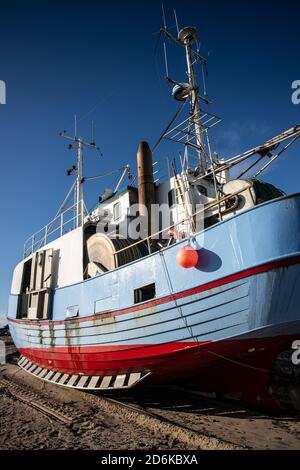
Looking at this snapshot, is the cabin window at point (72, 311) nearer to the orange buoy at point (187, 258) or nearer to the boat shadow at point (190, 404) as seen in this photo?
the boat shadow at point (190, 404)

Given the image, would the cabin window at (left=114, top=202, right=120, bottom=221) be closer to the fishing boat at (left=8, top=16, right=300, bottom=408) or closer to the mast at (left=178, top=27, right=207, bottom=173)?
the fishing boat at (left=8, top=16, right=300, bottom=408)

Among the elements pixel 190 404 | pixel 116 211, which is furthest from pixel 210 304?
pixel 116 211

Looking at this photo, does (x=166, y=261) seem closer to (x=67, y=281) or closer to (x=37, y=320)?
(x=67, y=281)

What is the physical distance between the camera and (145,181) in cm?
962

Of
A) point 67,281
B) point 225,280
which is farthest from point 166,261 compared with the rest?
point 67,281

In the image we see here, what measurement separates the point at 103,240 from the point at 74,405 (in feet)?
14.6

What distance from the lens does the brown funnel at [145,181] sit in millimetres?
9523

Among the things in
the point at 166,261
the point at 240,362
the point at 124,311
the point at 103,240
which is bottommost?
the point at 240,362

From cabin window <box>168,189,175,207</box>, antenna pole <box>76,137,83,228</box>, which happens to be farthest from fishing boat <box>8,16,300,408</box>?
antenna pole <box>76,137,83,228</box>

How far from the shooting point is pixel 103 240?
28.9 feet

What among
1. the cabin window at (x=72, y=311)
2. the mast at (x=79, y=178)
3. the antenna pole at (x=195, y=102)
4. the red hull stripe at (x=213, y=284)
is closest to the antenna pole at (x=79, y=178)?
the mast at (x=79, y=178)

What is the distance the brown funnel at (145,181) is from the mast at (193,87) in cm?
→ 187

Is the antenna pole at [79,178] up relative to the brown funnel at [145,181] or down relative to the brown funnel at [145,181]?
up

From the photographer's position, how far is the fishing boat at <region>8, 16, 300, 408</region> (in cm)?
536
